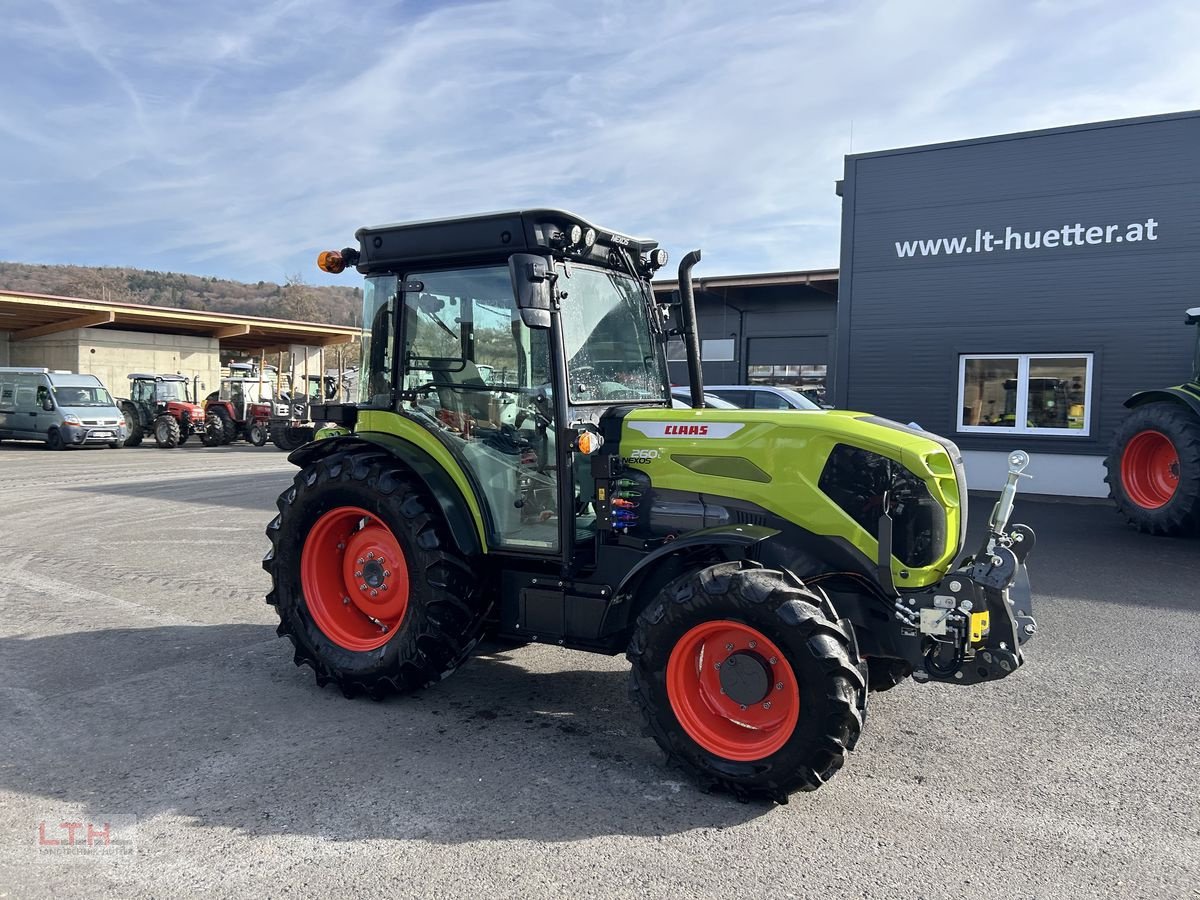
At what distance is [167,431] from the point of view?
2372 centimetres

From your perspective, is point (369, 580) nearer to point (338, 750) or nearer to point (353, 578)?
point (353, 578)

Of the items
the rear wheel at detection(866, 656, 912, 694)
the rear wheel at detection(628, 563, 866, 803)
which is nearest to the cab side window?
the rear wheel at detection(628, 563, 866, 803)

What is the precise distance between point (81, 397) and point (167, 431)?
86.3 inches

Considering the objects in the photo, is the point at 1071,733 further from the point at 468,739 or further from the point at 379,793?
the point at 379,793

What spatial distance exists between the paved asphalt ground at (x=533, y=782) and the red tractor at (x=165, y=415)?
63.9ft

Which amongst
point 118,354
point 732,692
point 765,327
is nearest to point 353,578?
point 732,692

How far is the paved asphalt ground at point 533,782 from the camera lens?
2846 millimetres

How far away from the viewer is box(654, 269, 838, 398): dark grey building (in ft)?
68.5

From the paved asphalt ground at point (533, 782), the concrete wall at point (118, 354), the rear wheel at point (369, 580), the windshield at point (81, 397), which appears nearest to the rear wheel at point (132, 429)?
the windshield at point (81, 397)

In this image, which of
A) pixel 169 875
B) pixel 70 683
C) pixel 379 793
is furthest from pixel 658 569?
pixel 70 683

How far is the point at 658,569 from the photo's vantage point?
381 cm

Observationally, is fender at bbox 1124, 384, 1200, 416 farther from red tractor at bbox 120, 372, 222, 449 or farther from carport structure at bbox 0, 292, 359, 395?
carport structure at bbox 0, 292, 359, 395

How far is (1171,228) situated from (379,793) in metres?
12.9

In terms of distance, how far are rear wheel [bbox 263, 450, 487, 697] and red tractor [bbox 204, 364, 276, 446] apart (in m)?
20.7
